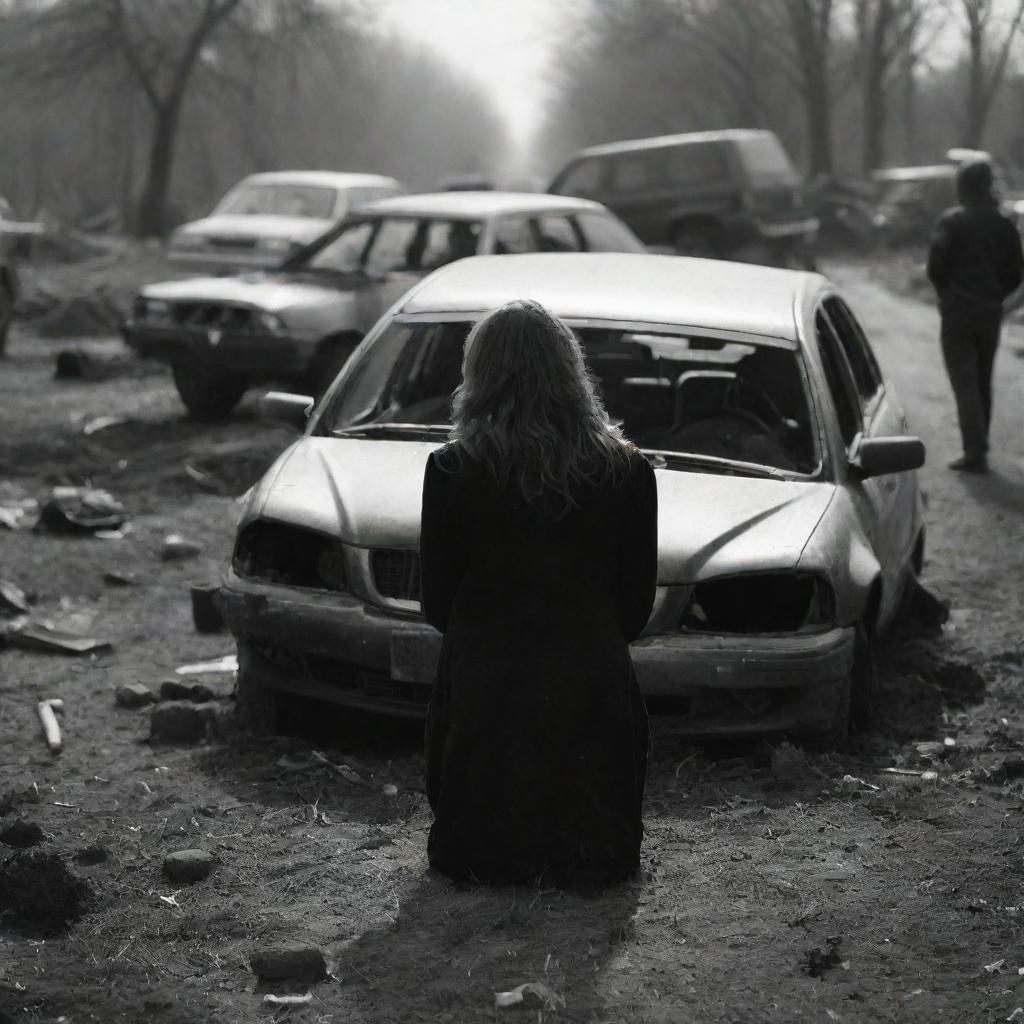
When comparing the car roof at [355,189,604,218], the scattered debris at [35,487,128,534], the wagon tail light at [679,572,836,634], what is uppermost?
the car roof at [355,189,604,218]

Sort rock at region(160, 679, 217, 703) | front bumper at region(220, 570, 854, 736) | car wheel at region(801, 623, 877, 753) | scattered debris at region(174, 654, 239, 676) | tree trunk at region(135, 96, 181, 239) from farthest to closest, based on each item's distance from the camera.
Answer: tree trunk at region(135, 96, 181, 239) < scattered debris at region(174, 654, 239, 676) < rock at region(160, 679, 217, 703) < car wheel at region(801, 623, 877, 753) < front bumper at region(220, 570, 854, 736)

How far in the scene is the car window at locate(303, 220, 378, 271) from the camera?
12422 mm

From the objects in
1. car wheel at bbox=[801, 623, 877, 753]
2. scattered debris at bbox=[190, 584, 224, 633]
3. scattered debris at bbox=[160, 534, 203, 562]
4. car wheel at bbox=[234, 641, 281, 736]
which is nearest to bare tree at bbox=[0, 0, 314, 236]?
scattered debris at bbox=[160, 534, 203, 562]

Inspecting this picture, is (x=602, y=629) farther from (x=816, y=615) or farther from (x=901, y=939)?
(x=816, y=615)

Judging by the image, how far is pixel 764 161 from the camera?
24844mm

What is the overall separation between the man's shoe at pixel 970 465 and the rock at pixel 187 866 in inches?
301

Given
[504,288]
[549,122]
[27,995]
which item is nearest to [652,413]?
[504,288]

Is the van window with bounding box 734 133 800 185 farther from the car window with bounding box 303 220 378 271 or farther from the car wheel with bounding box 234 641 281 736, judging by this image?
the car wheel with bounding box 234 641 281 736

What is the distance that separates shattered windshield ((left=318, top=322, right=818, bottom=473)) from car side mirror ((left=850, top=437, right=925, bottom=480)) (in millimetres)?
207

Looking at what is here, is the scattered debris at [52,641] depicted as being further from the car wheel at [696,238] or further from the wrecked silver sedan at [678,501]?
the car wheel at [696,238]

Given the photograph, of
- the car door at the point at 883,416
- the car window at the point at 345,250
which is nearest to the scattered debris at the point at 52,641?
the car door at the point at 883,416

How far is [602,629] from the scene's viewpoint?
12.7ft

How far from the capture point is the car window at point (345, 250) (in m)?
12.4

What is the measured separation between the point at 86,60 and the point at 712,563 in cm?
3026
